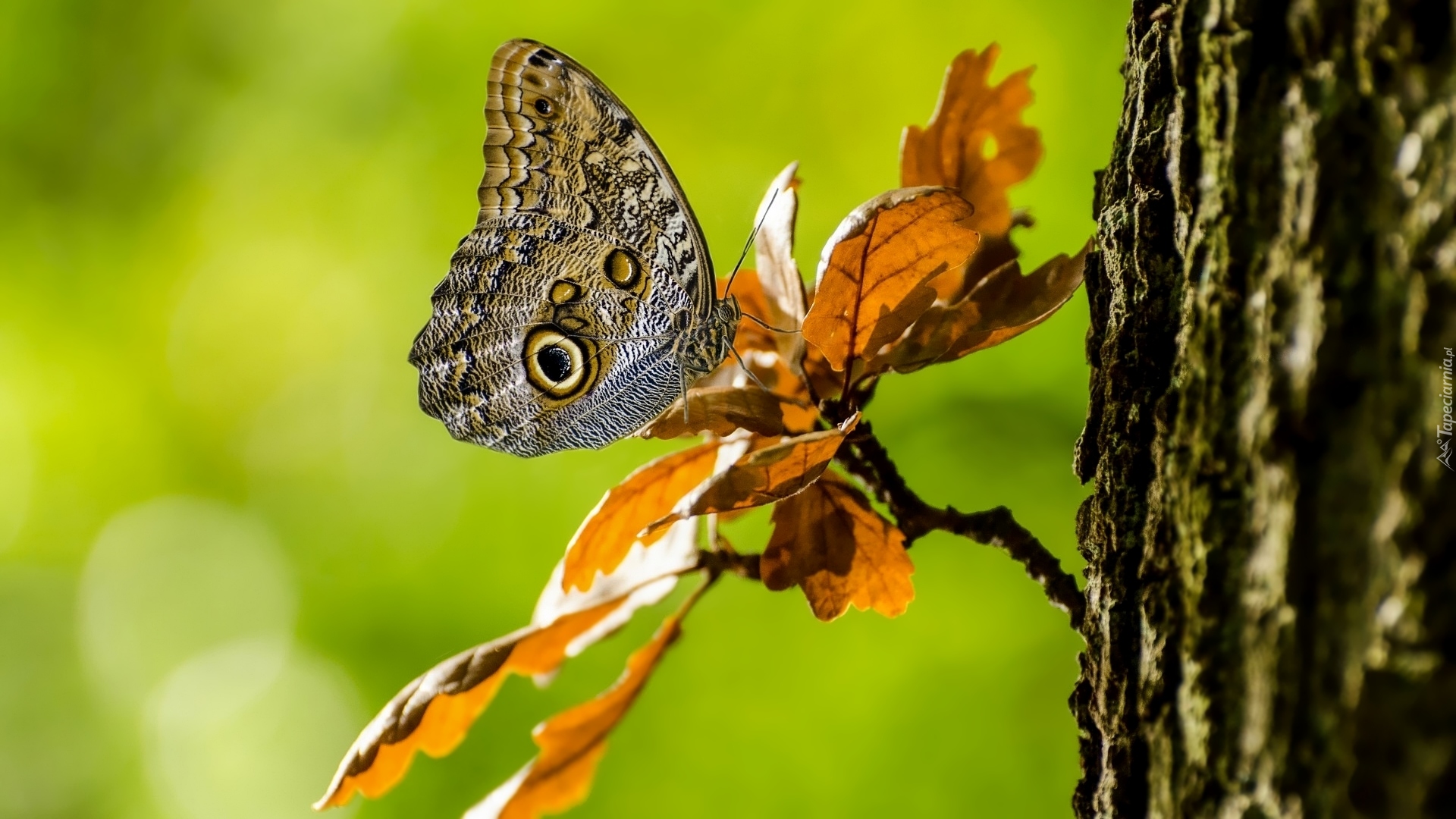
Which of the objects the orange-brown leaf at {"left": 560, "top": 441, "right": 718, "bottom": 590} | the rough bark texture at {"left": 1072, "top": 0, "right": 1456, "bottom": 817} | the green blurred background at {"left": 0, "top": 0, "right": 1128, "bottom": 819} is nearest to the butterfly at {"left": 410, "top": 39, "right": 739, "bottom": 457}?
the orange-brown leaf at {"left": 560, "top": 441, "right": 718, "bottom": 590}

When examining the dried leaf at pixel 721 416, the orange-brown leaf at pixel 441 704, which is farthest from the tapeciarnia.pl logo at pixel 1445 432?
the orange-brown leaf at pixel 441 704

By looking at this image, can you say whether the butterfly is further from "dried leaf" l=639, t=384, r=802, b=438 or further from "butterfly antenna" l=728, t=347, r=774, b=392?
"dried leaf" l=639, t=384, r=802, b=438

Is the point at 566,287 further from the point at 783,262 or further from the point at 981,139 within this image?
the point at 981,139

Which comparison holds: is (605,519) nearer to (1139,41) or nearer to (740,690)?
(1139,41)

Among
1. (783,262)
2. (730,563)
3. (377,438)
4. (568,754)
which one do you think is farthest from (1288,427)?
(377,438)

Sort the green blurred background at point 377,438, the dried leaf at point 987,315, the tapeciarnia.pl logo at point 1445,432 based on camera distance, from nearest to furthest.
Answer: the tapeciarnia.pl logo at point 1445,432, the dried leaf at point 987,315, the green blurred background at point 377,438

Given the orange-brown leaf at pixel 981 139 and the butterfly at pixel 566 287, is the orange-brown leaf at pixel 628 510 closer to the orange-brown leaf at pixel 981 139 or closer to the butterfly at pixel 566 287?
the butterfly at pixel 566 287
